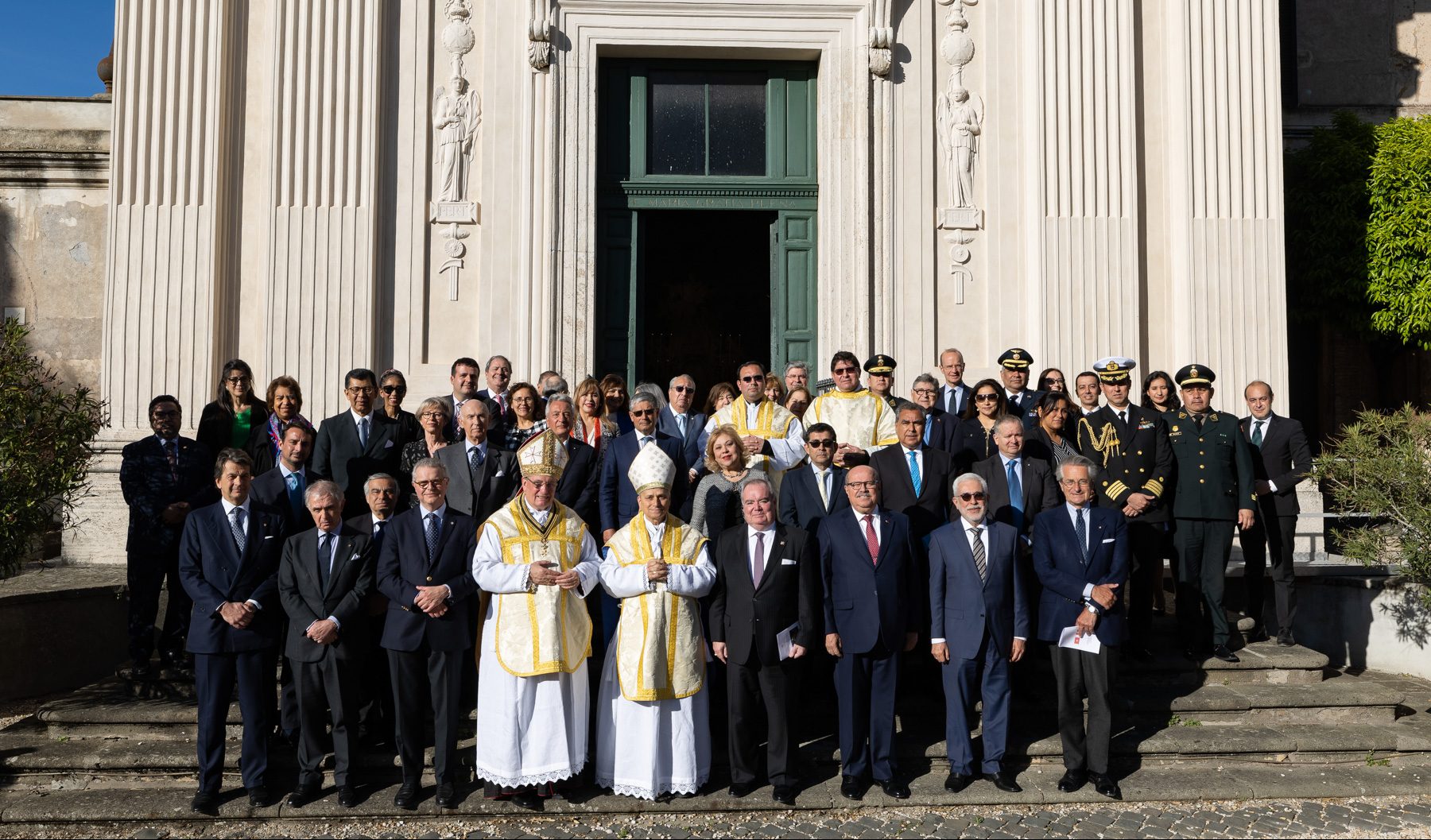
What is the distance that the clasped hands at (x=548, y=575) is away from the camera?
5832 mm

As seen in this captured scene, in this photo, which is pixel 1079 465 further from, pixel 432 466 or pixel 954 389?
pixel 432 466

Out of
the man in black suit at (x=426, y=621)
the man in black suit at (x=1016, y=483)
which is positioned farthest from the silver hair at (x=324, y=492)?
the man in black suit at (x=1016, y=483)

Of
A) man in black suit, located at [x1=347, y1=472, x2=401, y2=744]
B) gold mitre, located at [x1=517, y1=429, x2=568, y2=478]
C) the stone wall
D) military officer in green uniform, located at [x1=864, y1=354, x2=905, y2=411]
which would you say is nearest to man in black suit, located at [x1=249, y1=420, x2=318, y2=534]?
man in black suit, located at [x1=347, y1=472, x2=401, y2=744]

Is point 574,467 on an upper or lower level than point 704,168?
lower

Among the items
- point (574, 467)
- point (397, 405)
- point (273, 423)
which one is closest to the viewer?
point (574, 467)

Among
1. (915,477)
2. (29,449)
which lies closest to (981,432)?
(915,477)

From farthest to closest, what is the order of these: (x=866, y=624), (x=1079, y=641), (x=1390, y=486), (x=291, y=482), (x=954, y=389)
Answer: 1. (x=954, y=389)
2. (x=1390, y=486)
3. (x=291, y=482)
4. (x=1079, y=641)
5. (x=866, y=624)

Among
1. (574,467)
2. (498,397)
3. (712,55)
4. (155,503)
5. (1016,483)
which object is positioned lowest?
(155,503)

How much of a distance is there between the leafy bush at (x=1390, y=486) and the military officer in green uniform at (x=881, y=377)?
3.10m

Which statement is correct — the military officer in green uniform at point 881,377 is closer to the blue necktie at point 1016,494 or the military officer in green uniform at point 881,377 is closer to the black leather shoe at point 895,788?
the blue necktie at point 1016,494

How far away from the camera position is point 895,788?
20.0 feet

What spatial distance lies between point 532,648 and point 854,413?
2901 mm

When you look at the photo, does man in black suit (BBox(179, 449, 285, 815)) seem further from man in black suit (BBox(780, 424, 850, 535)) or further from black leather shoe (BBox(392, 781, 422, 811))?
man in black suit (BBox(780, 424, 850, 535))

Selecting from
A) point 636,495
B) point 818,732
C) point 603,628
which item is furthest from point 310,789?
point 818,732
